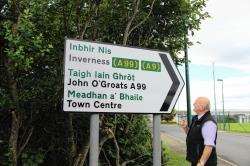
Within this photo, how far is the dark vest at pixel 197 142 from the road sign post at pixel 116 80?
5.89 feet

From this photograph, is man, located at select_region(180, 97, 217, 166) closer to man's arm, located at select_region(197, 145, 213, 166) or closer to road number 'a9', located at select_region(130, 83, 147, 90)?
man's arm, located at select_region(197, 145, 213, 166)

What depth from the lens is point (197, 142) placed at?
6969 mm

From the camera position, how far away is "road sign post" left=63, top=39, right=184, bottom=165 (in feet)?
15.0

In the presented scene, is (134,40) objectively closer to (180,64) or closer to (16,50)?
(180,64)

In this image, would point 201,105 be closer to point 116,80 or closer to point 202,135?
point 202,135

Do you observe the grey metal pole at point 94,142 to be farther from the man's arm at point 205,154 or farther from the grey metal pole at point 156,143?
the man's arm at point 205,154

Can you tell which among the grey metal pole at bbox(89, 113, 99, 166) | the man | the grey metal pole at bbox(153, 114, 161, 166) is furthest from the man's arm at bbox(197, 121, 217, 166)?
the grey metal pole at bbox(89, 113, 99, 166)

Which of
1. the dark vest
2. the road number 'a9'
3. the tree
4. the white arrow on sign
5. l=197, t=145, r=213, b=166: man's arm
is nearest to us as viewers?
the white arrow on sign

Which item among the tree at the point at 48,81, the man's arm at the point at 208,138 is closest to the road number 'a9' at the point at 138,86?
the man's arm at the point at 208,138

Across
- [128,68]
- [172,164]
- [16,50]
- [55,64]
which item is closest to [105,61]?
[128,68]

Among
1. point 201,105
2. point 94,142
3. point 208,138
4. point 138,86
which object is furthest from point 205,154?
point 94,142

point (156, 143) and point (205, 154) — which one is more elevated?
point (156, 143)

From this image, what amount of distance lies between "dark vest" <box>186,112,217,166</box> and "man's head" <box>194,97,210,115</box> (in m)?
0.07

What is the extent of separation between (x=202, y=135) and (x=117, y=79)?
7.95 ft
